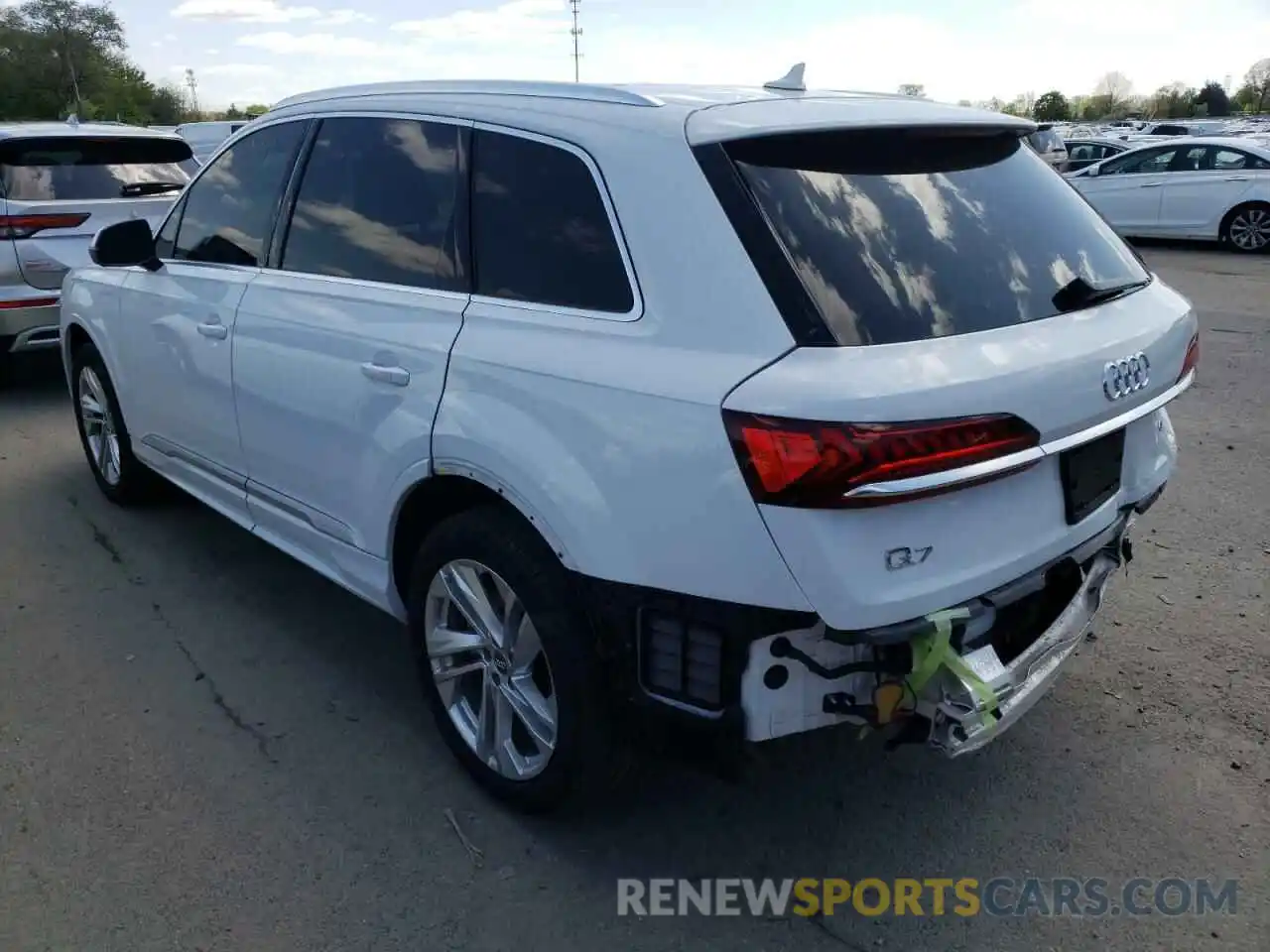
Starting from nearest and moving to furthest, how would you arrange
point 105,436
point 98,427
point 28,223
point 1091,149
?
point 105,436 → point 98,427 → point 28,223 → point 1091,149

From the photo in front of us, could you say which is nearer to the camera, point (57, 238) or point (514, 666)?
point (514, 666)

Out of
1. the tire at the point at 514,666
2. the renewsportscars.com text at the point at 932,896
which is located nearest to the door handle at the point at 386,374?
the tire at the point at 514,666

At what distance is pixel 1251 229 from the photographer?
1483 cm

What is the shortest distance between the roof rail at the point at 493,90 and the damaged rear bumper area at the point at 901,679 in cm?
139

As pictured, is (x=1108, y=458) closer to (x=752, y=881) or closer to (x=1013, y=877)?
(x=1013, y=877)

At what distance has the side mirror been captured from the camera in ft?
14.4

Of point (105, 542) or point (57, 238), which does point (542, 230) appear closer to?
point (105, 542)

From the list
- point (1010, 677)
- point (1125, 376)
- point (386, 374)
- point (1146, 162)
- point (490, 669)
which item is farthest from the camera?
point (1146, 162)

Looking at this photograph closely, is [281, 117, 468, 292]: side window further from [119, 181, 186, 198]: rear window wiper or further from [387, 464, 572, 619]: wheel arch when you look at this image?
[119, 181, 186, 198]: rear window wiper

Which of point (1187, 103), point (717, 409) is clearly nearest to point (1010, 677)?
point (717, 409)

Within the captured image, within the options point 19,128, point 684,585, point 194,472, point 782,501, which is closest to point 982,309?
point 782,501

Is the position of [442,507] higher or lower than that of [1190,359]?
lower

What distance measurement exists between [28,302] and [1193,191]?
→ 14746mm

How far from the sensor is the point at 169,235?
448cm
